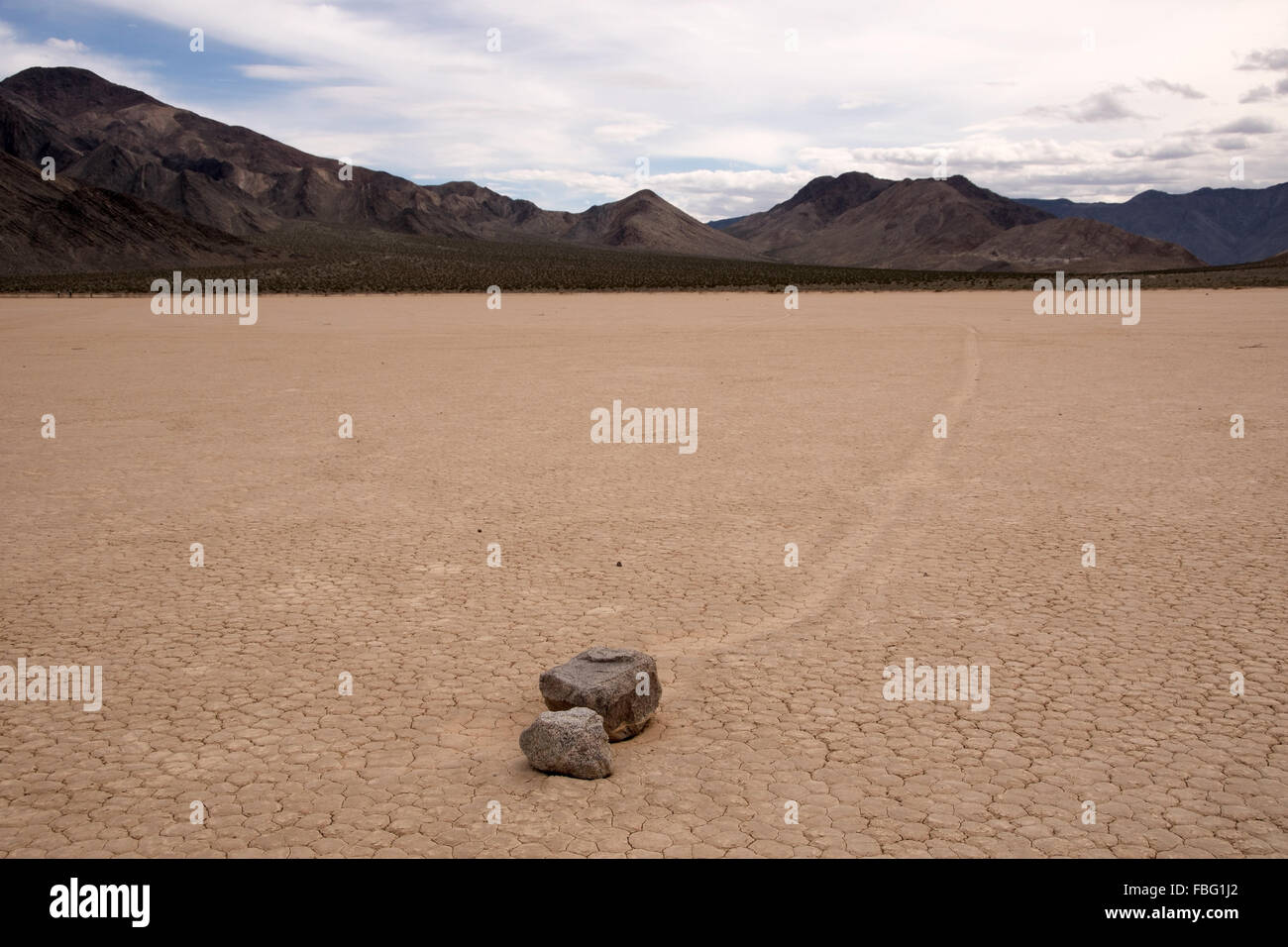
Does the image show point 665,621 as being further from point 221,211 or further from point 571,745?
point 221,211

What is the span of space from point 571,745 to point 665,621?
2138 mm

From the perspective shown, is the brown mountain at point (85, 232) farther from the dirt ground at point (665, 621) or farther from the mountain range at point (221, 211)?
the dirt ground at point (665, 621)

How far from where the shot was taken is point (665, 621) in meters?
6.79

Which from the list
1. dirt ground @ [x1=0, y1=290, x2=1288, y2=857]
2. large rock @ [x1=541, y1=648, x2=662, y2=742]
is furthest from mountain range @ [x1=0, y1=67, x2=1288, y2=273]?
large rock @ [x1=541, y1=648, x2=662, y2=742]

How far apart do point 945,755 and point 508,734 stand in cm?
216

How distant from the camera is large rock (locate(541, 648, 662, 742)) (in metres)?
5.04

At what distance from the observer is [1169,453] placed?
38.5ft

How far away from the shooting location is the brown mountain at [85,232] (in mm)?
80250

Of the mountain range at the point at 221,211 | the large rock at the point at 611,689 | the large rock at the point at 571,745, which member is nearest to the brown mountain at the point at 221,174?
the mountain range at the point at 221,211

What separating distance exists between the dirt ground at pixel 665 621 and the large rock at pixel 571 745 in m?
0.10

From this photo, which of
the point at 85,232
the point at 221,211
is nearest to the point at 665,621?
the point at 85,232

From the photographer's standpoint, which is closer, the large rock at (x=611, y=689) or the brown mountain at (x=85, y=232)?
the large rock at (x=611, y=689)

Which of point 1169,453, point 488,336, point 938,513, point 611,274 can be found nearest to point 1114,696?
point 938,513
